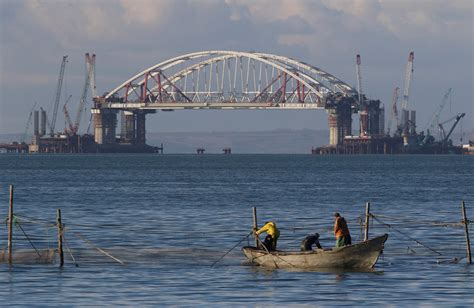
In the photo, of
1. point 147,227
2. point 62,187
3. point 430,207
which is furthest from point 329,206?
point 62,187

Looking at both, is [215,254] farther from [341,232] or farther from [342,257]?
[342,257]

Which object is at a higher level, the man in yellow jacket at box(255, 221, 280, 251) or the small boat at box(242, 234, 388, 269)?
the man in yellow jacket at box(255, 221, 280, 251)

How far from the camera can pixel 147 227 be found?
78.4m

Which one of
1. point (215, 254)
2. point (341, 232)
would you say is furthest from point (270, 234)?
point (215, 254)

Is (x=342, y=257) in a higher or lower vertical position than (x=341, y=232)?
lower

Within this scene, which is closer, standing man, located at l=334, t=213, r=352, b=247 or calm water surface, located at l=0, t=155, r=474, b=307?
calm water surface, located at l=0, t=155, r=474, b=307

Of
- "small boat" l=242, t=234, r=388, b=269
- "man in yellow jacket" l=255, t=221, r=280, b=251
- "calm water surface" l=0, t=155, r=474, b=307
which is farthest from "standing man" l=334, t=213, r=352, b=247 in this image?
"man in yellow jacket" l=255, t=221, r=280, b=251

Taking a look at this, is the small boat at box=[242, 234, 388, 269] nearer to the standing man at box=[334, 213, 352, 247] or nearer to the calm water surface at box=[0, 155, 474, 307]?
the calm water surface at box=[0, 155, 474, 307]

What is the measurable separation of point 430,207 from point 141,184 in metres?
60.3

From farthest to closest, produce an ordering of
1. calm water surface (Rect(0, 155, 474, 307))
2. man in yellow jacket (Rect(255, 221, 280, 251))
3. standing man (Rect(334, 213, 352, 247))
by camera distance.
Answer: man in yellow jacket (Rect(255, 221, 280, 251)) → standing man (Rect(334, 213, 352, 247)) → calm water surface (Rect(0, 155, 474, 307))

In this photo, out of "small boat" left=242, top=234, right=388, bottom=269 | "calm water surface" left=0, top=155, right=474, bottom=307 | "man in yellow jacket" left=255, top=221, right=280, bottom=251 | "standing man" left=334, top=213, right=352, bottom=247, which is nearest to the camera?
"calm water surface" left=0, top=155, right=474, bottom=307

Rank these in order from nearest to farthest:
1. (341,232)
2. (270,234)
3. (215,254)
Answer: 1. (341,232)
2. (270,234)
3. (215,254)

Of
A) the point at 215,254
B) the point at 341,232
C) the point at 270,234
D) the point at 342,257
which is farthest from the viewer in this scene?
the point at 215,254

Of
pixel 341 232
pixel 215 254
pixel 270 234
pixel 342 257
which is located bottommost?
pixel 215 254
